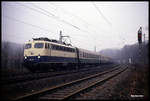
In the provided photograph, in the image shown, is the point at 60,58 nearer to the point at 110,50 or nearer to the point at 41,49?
the point at 41,49

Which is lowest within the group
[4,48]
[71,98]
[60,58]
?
[71,98]

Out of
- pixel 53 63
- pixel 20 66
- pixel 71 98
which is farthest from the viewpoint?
pixel 20 66

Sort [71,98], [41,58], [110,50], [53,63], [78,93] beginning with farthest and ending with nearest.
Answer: [110,50], [53,63], [41,58], [78,93], [71,98]

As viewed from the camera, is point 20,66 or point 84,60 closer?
point 20,66

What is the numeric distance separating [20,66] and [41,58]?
881 centimetres

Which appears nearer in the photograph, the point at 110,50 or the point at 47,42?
the point at 47,42

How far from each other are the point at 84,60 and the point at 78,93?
70.8 ft

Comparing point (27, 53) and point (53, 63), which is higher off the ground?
point (27, 53)

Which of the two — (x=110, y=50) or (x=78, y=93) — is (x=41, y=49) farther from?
(x=110, y=50)

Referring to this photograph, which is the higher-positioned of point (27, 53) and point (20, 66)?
point (27, 53)

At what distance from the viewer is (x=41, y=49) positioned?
16219mm

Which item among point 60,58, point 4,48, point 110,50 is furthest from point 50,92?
point 110,50

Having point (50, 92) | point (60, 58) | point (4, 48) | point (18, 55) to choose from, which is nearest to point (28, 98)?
point (50, 92)

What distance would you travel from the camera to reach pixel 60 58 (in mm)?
19500
